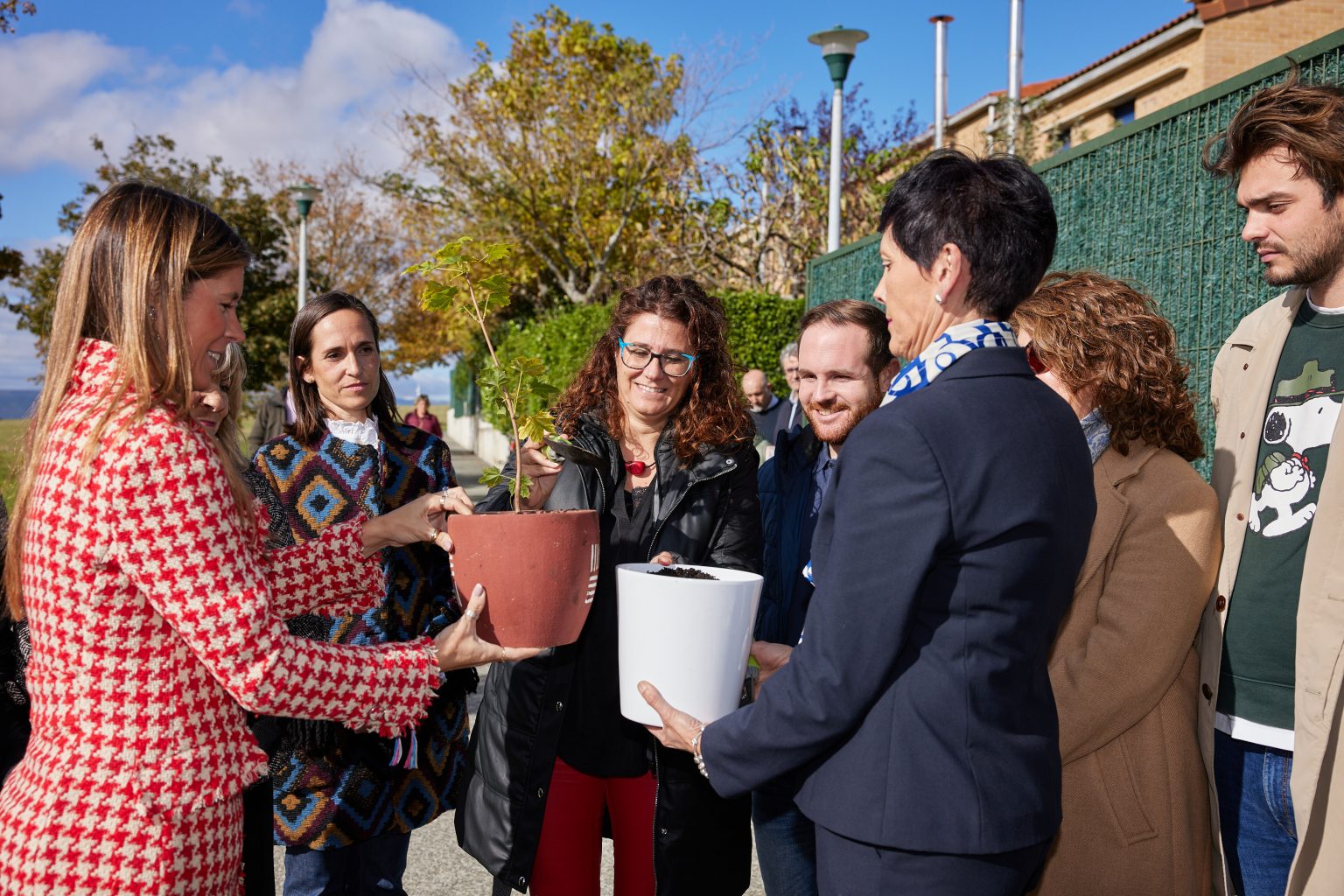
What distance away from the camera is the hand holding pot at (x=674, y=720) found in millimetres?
1728

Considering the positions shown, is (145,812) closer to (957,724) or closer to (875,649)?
(875,649)

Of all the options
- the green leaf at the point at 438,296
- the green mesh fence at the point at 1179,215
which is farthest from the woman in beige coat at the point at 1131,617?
the green leaf at the point at 438,296

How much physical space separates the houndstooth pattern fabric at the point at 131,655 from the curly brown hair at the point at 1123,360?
1653mm

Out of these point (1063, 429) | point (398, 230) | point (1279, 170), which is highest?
point (398, 230)

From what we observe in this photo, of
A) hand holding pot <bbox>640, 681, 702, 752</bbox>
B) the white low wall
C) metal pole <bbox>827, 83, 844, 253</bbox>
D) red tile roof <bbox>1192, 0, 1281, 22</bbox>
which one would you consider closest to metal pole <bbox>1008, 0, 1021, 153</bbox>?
red tile roof <bbox>1192, 0, 1281, 22</bbox>

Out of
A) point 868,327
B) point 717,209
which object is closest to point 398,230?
point 717,209

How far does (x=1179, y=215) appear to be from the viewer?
3.80 metres

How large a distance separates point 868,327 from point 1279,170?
103 centimetres

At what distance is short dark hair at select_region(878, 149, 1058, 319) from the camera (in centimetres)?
164

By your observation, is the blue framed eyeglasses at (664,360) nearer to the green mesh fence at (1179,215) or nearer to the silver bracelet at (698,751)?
the silver bracelet at (698,751)

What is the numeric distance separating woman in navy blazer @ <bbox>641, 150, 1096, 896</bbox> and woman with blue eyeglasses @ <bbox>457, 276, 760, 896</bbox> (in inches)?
31.4

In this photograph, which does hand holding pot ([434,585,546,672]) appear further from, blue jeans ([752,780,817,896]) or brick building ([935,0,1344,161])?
brick building ([935,0,1344,161])

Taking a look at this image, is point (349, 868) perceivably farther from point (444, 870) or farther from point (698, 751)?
point (698, 751)

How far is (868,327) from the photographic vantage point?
279 cm
